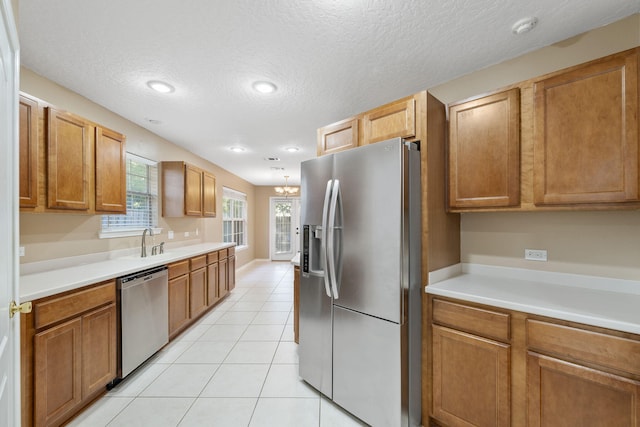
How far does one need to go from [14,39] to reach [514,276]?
3.03 metres

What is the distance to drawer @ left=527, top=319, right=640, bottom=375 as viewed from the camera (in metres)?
1.16

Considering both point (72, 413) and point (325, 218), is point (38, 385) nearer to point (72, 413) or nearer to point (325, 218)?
point (72, 413)

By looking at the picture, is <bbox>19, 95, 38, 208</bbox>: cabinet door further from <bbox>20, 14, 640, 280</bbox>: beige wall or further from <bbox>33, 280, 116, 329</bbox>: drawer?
<bbox>33, 280, 116, 329</bbox>: drawer

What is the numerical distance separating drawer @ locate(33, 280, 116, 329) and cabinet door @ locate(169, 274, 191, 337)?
86 cm

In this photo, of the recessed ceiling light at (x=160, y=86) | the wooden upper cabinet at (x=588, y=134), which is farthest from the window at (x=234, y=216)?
the wooden upper cabinet at (x=588, y=134)

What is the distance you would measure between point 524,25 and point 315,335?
2.56 metres

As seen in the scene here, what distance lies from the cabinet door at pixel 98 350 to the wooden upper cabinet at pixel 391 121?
2450 mm

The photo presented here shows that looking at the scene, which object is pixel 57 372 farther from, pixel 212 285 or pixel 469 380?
pixel 469 380

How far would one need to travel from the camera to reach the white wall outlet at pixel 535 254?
1.87 metres

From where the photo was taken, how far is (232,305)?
14.2ft

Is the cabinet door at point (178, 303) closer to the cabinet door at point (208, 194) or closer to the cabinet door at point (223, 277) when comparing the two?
the cabinet door at point (223, 277)

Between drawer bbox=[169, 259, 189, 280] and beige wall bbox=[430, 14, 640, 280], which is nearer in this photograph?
beige wall bbox=[430, 14, 640, 280]

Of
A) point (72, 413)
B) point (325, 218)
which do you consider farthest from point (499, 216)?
point (72, 413)

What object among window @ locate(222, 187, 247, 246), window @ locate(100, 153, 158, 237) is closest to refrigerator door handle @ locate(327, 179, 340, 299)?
window @ locate(100, 153, 158, 237)
